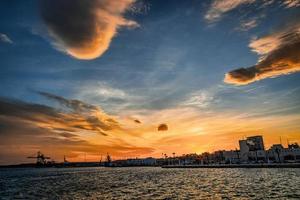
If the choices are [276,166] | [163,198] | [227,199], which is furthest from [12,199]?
[276,166]

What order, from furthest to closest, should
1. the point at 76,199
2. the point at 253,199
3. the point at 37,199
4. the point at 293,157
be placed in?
1. the point at 293,157
2. the point at 37,199
3. the point at 76,199
4. the point at 253,199

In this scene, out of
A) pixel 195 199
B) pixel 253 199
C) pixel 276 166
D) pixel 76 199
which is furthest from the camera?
pixel 276 166

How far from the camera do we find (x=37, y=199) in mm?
60938

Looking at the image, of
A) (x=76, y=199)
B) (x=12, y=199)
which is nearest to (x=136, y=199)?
(x=76, y=199)

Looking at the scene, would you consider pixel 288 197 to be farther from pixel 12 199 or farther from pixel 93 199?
pixel 12 199

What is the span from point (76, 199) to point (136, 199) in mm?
14184

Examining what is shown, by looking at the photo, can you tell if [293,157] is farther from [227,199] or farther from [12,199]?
[12,199]

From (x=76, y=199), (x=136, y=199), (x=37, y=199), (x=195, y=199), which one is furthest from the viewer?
(x=37, y=199)

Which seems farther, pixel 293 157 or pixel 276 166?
pixel 293 157

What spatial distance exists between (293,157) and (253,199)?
Answer: 565 ft

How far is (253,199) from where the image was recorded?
45625 mm

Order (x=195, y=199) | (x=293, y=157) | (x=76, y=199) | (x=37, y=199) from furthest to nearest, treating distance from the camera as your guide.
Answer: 1. (x=293, y=157)
2. (x=37, y=199)
3. (x=76, y=199)
4. (x=195, y=199)

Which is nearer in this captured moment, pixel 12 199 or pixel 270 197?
pixel 270 197

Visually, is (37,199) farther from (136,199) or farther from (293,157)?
(293,157)
